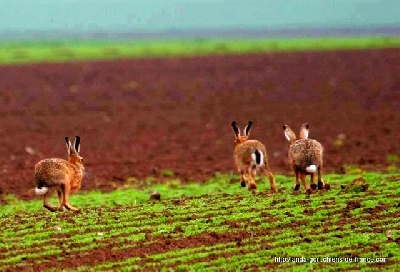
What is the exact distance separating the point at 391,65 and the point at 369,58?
16.1 feet

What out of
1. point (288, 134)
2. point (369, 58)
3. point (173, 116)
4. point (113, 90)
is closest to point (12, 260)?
point (288, 134)

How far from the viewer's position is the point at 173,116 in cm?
3275

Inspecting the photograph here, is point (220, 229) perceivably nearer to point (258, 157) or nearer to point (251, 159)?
point (258, 157)

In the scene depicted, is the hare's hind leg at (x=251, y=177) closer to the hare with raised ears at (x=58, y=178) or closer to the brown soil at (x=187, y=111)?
the hare with raised ears at (x=58, y=178)

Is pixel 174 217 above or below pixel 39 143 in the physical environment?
below

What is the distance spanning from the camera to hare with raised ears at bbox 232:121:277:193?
1622 cm

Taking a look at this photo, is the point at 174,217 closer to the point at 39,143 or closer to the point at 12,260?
the point at 12,260

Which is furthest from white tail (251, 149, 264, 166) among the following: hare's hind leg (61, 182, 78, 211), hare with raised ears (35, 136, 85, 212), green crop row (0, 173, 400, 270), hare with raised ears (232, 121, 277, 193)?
hare's hind leg (61, 182, 78, 211)

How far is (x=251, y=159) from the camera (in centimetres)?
1639

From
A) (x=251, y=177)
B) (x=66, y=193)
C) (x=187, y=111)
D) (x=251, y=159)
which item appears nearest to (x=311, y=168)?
(x=251, y=159)

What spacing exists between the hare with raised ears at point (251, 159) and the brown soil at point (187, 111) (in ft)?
12.3

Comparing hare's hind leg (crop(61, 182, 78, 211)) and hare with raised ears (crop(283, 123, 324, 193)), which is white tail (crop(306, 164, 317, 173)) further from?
hare's hind leg (crop(61, 182, 78, 211))

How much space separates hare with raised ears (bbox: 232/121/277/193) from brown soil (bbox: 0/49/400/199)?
3.73m

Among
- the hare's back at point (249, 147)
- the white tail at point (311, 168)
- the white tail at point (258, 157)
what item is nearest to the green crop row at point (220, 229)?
the white tail at point (311, 168)
